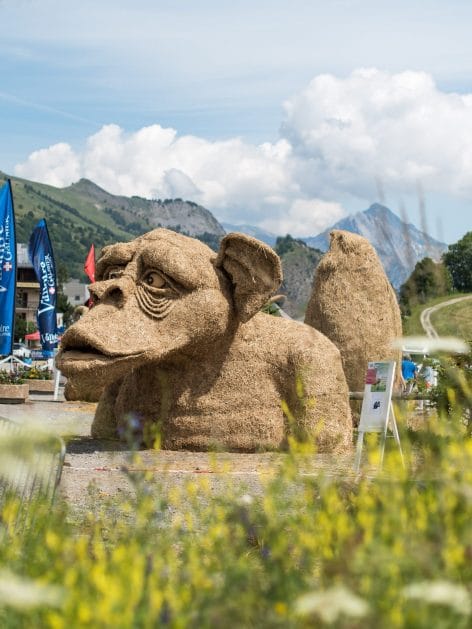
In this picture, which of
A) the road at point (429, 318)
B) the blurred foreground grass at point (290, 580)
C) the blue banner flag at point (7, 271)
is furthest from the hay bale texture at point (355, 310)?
the blue banner flag at point (7, 271)

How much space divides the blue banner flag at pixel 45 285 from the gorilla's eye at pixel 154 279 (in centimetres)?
1240

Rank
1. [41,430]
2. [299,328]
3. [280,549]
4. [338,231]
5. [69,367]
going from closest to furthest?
[280,549]
[41,430]
[69,367]
[299,328]
[338,231]

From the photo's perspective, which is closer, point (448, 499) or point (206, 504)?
point (448, 499)

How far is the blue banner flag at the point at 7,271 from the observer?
17.7 metres

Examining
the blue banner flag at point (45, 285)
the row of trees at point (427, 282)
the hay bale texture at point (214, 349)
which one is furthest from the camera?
the blue banner flag at point (45, 285)

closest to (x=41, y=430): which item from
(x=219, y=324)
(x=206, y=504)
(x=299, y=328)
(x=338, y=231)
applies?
(x=206, y=504)

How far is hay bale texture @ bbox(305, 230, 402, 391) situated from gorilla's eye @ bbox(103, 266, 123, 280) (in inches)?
94.8

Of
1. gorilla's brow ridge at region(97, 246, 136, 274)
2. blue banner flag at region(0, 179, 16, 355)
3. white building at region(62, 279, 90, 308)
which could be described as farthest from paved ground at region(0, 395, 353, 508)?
white building at region(62, 279, 90, 308)

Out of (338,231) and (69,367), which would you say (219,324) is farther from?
(338,231)

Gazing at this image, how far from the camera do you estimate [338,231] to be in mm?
11055

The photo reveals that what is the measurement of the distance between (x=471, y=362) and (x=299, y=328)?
1.69m

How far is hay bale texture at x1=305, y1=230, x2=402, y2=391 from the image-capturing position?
1055 centimetres

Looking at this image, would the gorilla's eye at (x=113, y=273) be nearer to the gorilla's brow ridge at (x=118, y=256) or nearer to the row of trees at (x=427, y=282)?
the gorilla's brow ridge at (x=118, y=256)

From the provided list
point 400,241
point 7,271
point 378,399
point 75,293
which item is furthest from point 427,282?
point 75,293
